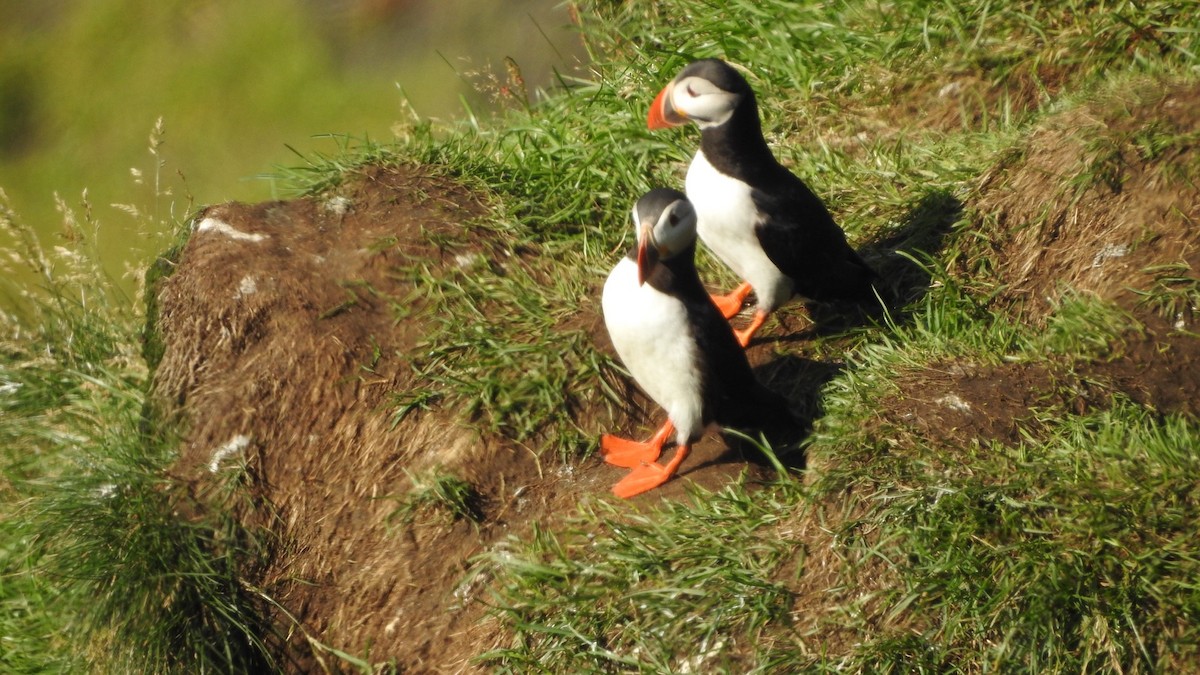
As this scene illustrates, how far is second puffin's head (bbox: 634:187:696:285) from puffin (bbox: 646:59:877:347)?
623 mm

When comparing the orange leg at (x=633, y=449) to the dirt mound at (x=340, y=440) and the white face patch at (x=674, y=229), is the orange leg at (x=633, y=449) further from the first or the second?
the white face patch at (x=674, y=229)

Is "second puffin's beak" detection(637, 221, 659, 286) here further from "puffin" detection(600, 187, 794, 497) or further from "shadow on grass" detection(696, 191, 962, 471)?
"shadow on grass" detection(696, 191, 962, 471)

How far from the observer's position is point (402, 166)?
15.3 ft

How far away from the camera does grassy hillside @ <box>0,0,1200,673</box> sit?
2977mm

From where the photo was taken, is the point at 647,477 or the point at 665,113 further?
the point at 665,113

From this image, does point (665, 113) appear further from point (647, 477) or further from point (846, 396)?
point (647, 477)

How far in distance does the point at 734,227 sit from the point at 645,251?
0.81m

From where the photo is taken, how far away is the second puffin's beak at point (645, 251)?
10.7ft

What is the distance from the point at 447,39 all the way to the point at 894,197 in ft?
11.5

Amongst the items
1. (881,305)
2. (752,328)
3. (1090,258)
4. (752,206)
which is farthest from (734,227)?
(1090,258)

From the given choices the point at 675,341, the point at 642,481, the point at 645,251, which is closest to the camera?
the point at 645,251

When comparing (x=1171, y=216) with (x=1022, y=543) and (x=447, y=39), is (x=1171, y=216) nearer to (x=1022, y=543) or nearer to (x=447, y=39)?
(x=1022, y=543)

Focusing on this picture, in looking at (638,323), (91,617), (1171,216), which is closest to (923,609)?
(638,323)

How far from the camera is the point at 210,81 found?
8.58 m
